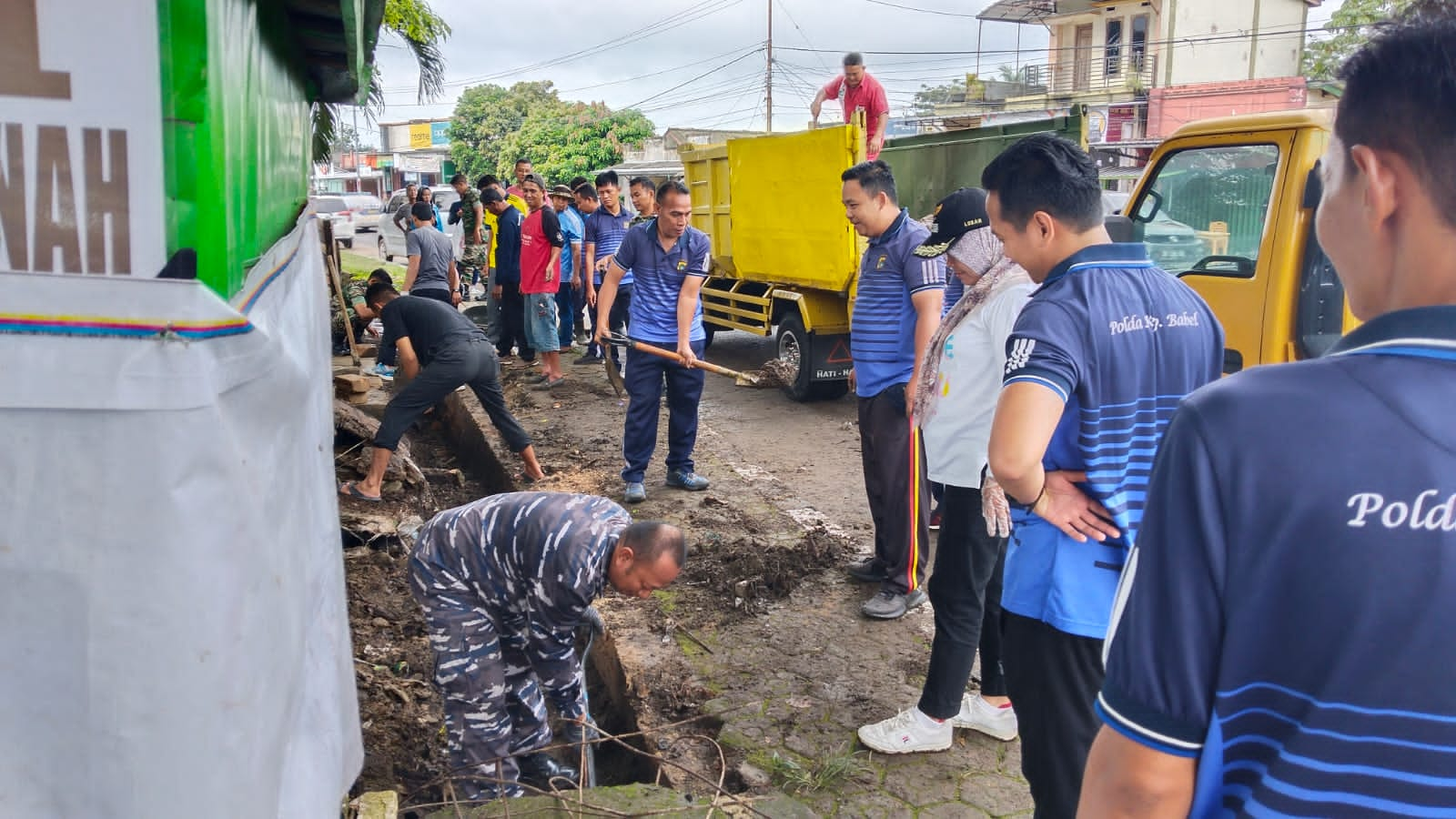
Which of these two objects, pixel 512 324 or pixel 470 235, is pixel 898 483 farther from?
pixel 470 235

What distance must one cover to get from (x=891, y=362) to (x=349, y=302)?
9893 millimetres

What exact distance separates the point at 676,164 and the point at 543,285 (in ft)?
75.7

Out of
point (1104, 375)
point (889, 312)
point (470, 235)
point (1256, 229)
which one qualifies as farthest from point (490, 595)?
point (470, 235)

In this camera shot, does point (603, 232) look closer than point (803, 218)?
No

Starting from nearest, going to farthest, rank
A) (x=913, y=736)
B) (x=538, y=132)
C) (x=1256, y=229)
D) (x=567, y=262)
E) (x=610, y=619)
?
(x=913, y=736)
(x=610, y=619)
(x=1256, y=229)
(x=567, y=262)
(x=538, y=132)

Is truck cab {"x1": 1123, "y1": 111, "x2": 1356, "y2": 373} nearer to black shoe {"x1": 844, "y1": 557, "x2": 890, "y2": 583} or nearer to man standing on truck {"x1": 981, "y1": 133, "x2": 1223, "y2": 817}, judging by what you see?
black shoe {"x1": 844, "y1": 557, "x2": 890, "y2": 583}

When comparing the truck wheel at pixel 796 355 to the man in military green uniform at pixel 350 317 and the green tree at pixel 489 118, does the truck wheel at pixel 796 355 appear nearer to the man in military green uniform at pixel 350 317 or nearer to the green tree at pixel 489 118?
the man in military green uniform at pixel 350 317

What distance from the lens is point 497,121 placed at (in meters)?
42.2

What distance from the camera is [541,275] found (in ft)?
29.3

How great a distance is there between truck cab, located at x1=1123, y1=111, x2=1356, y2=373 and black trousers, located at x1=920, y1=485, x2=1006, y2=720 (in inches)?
76.9

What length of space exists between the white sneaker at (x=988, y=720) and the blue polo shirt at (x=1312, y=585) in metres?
2.45

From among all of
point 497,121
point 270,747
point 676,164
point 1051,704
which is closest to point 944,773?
point 1051,704

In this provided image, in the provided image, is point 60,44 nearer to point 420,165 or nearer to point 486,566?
point 486,566

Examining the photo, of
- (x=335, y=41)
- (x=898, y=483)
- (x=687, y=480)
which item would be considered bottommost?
(x=687, y=480)
